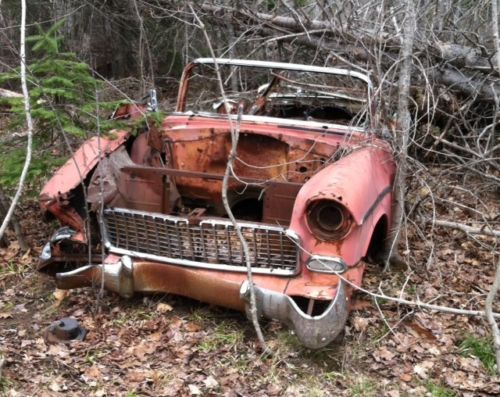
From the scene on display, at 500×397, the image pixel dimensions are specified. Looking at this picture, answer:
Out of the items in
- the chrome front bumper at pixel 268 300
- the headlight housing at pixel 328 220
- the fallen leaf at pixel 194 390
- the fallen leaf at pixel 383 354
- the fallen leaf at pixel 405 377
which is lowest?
the fallen leaf at pixel 383 354

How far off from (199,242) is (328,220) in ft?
2.44

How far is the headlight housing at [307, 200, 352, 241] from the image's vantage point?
3.17 metres

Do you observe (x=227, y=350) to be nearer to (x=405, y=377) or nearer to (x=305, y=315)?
(x=305, y=315)

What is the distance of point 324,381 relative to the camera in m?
3.10

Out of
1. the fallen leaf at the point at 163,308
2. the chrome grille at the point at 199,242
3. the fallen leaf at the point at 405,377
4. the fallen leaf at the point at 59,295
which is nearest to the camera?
the fallen leaf at the point at 405,377

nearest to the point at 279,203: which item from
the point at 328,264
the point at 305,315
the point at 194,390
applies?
the point at 328,264

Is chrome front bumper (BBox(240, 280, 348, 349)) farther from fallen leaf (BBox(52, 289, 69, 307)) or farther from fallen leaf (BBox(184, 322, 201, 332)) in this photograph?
fallen leaf (BBox(52, 289, 69, 307))

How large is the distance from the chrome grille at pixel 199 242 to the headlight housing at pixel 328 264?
4.6 inches


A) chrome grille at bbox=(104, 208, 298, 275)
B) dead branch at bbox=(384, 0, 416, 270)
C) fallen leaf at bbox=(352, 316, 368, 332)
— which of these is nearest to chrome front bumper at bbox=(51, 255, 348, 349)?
chrome grille at bbox=(104, 208, 298, 275)

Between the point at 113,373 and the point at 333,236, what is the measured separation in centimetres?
135

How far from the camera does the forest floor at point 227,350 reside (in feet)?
9.97

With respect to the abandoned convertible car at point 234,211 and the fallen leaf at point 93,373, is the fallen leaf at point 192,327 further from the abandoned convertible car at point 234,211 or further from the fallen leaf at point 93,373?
the fallen leaf at point 93,373

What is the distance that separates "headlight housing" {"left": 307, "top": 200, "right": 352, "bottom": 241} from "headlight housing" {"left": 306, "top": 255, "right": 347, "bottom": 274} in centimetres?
11

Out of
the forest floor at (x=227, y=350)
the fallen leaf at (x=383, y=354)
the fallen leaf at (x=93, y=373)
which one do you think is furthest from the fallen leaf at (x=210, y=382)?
the fallen leaf at (x=383, y=354)
